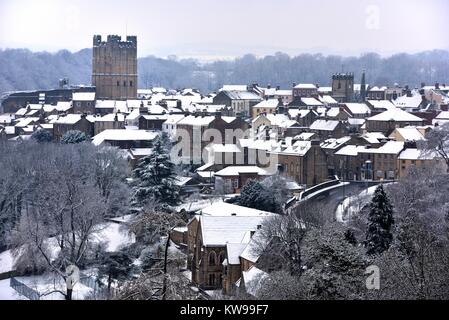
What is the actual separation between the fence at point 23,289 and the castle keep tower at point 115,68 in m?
25.0

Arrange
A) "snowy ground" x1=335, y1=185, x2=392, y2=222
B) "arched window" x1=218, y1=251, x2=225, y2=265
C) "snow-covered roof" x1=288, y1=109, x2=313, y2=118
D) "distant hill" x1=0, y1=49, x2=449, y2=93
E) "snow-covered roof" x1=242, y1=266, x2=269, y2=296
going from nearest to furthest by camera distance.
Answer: "snow-covered roof" x1=242, y1=266, x2=269, y2=296, "arched window" x1=218, y1=251, x2=225, y2=265, "snowy ground" x1=335, y1=185, x2=392, y2=222, "distant hill" x1=0, y1=49, x2=449, y2=93, "snow-covered roof" x1=288, y1=109, x2=313, y2=118

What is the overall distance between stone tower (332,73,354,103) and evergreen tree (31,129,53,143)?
1360cm

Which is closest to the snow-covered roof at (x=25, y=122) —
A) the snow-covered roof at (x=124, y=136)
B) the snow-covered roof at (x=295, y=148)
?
the snow-covered roof at (x=124, y=136)

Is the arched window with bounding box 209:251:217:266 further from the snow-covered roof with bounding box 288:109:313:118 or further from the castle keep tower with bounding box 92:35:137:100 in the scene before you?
the castle keep tower with bounding box 92:35:137:100

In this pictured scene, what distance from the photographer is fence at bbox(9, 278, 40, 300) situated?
1326 cm

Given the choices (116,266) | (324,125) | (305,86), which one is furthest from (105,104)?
(116,266)

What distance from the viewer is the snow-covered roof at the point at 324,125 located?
2835 centimetres

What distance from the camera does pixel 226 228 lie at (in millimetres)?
14719

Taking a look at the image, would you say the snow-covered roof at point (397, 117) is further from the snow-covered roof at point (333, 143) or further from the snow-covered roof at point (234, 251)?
the snow-covered roof at point (234, 251)

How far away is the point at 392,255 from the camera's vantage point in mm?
9773

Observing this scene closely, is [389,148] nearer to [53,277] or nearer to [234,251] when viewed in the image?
[234,251]

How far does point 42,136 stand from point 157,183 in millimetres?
10018

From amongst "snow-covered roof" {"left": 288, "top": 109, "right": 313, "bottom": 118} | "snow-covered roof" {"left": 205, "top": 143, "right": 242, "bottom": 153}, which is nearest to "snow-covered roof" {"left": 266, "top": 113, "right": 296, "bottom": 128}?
"snow-covered roof" {"left": 288, "top": 109, "right": 313, "bottom": 118}
